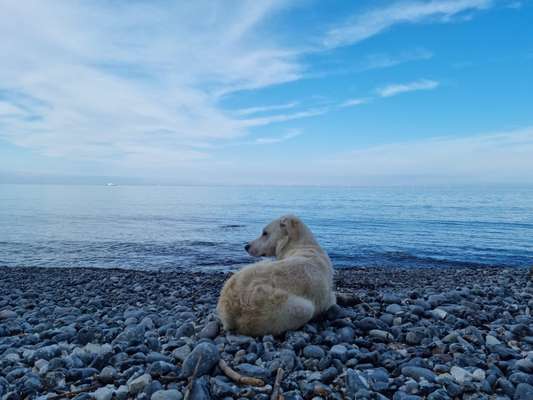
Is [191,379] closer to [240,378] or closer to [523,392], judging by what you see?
[240,378]

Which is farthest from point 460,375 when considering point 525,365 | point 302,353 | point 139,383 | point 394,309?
point 139,383

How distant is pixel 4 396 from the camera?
11.2 ft

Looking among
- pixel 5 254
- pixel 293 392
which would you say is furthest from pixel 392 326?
pixel 5 254

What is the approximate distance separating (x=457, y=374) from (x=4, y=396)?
4.39 meters

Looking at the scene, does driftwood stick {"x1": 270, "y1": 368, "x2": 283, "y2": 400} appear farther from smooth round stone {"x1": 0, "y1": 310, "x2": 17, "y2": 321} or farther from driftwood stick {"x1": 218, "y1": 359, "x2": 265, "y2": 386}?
smooth round stone {"x1": 0, "y1": 310, "x2": 17, "y2": 321}

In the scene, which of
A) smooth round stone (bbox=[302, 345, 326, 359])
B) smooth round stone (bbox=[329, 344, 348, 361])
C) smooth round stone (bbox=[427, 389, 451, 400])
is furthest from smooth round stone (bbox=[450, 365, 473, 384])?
smooth round stone (bbox=[302, 345, 326, 359])

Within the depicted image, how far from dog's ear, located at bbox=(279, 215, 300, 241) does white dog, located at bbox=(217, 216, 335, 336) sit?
131 cm

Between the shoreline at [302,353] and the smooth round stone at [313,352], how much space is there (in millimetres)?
14

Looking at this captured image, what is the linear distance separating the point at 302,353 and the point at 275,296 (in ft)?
2.52

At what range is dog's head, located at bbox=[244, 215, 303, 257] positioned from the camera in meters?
7.30

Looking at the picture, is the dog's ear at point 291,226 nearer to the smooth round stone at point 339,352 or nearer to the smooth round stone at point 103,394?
the smooth round stone at point 339,352

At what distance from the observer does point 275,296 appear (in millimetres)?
4762

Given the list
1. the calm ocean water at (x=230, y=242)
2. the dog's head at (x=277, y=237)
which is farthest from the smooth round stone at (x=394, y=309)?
the calm ocean water at (x=230, y=242)

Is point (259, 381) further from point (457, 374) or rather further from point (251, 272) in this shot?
point (457, 374)
